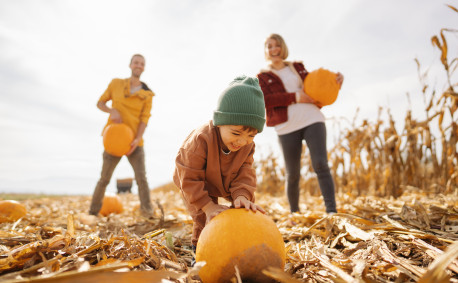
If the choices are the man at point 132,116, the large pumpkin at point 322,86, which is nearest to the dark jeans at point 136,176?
the man at point 132,116

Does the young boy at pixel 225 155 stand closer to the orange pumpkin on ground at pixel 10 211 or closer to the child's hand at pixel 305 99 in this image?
the child's hand at pixel 305 99

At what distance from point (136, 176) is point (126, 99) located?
1214 mm

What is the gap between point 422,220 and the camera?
2.42 meters

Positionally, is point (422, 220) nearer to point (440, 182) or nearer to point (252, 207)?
point (252, 207)

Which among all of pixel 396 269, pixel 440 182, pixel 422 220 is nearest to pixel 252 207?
pixel 396 269

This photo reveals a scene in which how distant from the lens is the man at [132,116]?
4473 mm

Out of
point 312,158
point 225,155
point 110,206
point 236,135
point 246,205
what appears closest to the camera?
point 246,205

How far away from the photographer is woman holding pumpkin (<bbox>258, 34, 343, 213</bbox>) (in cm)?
322

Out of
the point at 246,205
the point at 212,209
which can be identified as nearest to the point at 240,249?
the point at 246,205

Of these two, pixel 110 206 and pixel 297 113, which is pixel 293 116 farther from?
pixel 110 206

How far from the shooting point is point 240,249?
55.6 inches

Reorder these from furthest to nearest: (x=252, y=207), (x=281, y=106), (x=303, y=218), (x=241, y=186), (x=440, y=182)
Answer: (x=440, y=182)
(x=281, y=106)
(x=303, y=218)
(x=241, y=186)
(x=252, y=207)

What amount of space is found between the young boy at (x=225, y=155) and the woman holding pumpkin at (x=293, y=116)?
1.29 metres

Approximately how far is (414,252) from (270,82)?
2328mm
